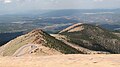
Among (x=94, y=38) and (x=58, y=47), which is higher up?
(x=58, y=47)

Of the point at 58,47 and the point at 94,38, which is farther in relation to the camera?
the point at 94,38

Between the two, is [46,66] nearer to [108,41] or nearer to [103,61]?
[103,61]

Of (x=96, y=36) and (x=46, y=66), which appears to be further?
(x=96, y=36)

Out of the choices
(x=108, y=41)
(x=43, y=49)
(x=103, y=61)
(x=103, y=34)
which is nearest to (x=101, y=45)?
(x=108, y=41)

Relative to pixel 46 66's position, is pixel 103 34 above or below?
below

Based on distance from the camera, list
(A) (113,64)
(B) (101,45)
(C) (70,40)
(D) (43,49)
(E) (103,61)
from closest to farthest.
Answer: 1. (A) (113,64)
2. (E) (103,61)
3. (D) (43,49)
4. (C) (70,40)
5. (B) (101,45)

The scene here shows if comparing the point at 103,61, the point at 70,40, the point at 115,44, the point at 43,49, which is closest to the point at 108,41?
the point at 115,44

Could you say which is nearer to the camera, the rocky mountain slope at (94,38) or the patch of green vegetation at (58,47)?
the patch of green vegetation at (58,47)

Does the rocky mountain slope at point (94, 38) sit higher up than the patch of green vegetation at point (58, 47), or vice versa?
the patch of green vegetation at point (58, 47)

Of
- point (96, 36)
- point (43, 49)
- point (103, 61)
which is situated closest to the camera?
point (103, 61)

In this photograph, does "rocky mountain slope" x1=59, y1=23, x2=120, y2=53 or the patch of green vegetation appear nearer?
the patch of green vegetation

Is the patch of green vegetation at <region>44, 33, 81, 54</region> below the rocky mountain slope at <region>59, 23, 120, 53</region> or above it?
above
